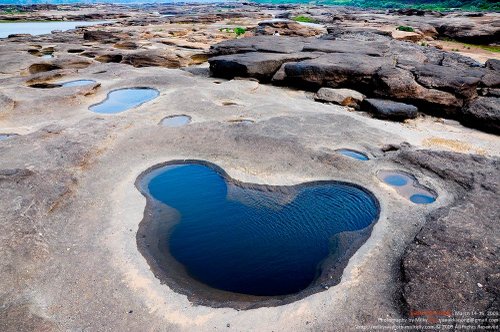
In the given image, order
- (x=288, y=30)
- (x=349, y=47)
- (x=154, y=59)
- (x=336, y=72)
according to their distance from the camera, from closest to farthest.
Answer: (x=336, y=72)
(x=349, y=47)
(x=154, y=59)
(x=288, y=30)

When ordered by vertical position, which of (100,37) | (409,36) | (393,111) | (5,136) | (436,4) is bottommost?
(100,37)

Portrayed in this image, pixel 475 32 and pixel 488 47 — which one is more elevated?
pixel 475 32

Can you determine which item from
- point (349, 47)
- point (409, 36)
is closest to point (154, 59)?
point (349, 47)

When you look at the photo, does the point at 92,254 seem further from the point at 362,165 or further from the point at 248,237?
the point at 362,165

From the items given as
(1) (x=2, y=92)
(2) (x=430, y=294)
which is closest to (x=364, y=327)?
(2) (x=430, y=294)

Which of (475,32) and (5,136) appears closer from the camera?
(5,136)

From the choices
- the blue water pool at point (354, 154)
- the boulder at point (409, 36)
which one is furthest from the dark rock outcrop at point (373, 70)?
the boulder at point (409, 36)

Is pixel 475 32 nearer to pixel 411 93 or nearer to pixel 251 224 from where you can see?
pixel 411 93
